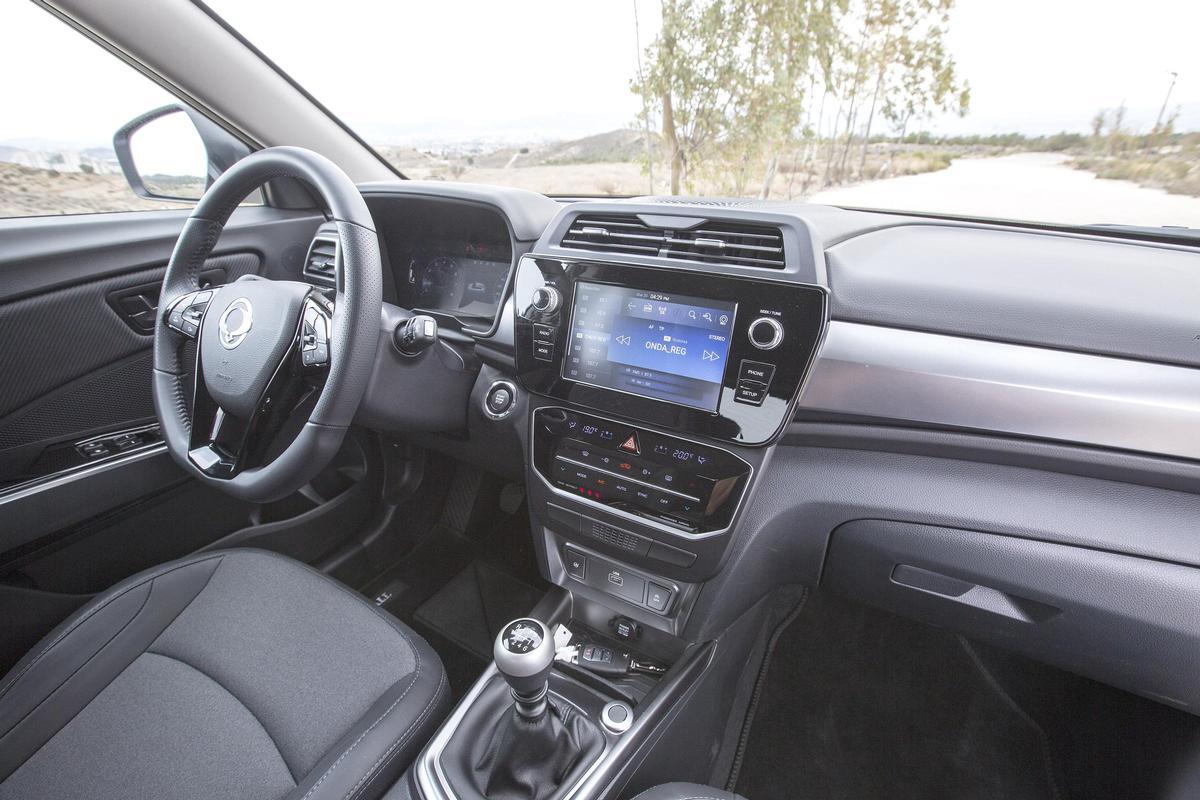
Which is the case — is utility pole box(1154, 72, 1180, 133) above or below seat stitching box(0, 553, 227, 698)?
above

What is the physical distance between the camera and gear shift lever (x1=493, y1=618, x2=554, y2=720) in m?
0.97

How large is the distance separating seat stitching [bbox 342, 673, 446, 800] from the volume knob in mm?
762

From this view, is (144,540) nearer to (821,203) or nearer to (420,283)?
(420,283)

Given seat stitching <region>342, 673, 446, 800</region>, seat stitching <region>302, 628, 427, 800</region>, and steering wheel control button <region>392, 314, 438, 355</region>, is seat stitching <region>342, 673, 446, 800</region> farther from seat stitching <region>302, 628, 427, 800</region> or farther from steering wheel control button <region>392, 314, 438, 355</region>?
steering wheel control button <region>392, 314, 438, 355</region>

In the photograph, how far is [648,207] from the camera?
46.4 inches

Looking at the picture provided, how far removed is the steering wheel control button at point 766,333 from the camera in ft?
3.42

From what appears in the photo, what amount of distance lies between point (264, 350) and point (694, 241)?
2.79 feet

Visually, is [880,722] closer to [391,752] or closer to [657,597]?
[657,597]

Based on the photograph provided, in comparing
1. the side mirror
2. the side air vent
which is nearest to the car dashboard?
the side air vent

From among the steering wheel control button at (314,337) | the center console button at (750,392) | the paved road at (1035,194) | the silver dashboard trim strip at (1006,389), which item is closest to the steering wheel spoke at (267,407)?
the steering wheel control button at (314,337)

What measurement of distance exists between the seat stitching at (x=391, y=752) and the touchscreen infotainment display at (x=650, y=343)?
668 millimetres

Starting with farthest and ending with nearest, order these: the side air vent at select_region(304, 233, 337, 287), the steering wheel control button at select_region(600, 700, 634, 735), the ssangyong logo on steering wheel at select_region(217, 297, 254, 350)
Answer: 1. the side air vent at select_region(304, 233, 337, 287)
2. the ssangyong logo on steering wheel at select_region(217, 297, 254, 350)
3. the steering wheel control button at select_region(600, 700, 634, 735)

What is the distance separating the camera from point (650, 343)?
117cm

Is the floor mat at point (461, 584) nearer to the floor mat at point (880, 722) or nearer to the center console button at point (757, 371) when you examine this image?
the floor mat at point (880, 722)
